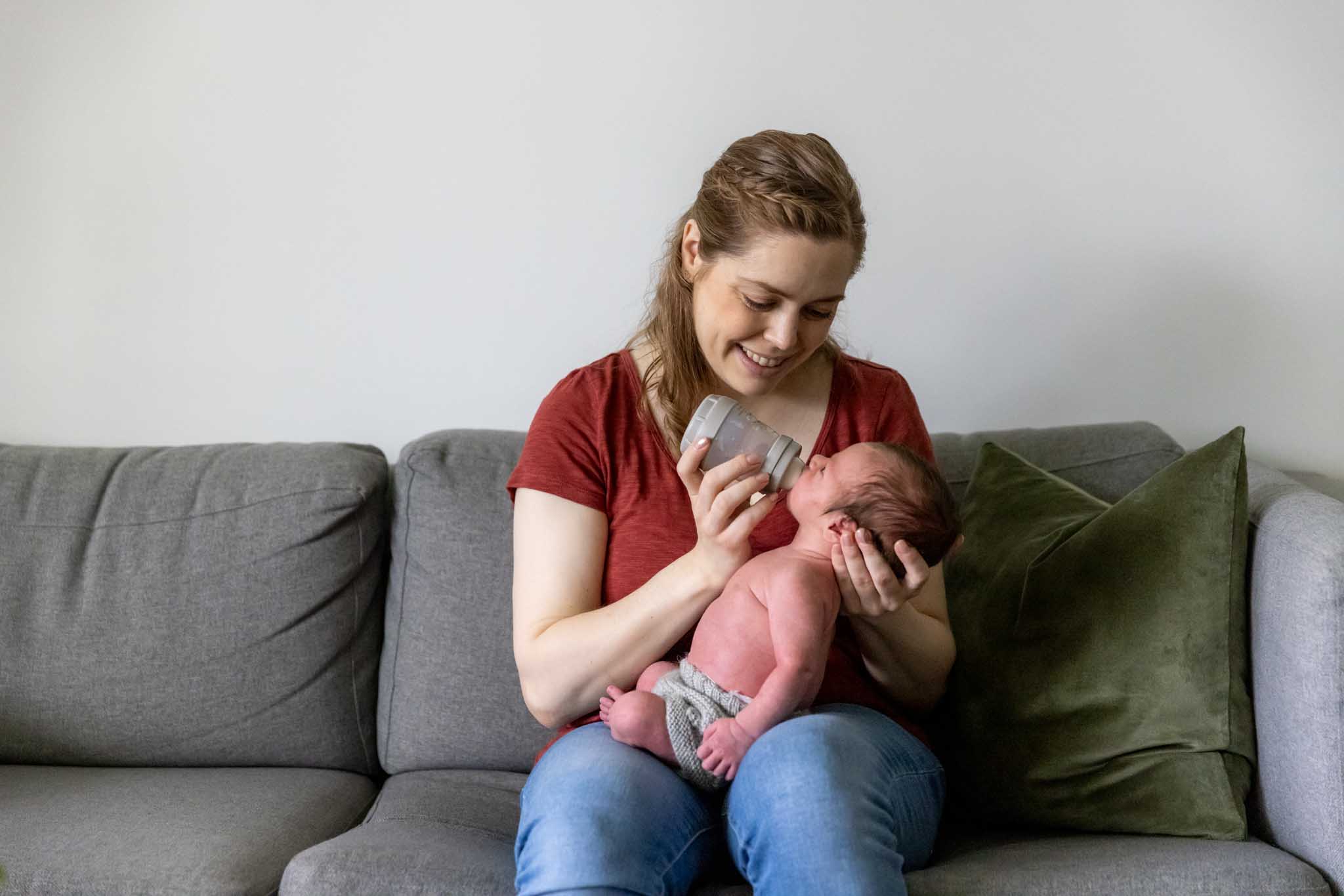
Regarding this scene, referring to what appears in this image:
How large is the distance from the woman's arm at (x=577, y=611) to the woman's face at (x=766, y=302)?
10.8 inches

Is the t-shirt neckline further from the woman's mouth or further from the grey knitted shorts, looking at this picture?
the grey knitted shorts

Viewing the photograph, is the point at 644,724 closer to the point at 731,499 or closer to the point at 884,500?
the point at 731,499

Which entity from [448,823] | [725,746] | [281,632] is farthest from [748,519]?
[281,632]

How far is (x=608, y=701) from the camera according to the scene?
1.35 m

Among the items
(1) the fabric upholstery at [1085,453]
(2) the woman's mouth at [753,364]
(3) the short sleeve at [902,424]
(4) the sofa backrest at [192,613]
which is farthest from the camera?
(1) the fabric upholstery at [1085,453]

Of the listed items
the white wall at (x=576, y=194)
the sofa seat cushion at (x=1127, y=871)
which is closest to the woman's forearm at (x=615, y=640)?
the sofa seat cushion at (x=1127, y=871)

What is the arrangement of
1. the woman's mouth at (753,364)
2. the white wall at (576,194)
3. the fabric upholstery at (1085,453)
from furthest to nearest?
1. the white wall at (576,194)
2. the fabric upholstery at (1085,453)
3. the woman's mouth at (753,364)

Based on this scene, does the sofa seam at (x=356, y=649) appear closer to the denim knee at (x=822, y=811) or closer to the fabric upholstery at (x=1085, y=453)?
the denim knee at (x=822, y=811)

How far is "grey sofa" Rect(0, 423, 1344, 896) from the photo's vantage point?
1.59 metres

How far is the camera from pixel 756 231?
1374 mm

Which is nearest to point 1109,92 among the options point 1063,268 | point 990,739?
point 1063,268

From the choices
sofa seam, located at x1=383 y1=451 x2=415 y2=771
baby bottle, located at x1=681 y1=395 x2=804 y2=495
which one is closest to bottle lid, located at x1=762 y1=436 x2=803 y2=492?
baby bottle, located at x1=681 y1=395 x2=804 y2=495

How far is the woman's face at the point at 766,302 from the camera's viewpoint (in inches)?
53.6

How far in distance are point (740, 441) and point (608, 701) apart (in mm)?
350
